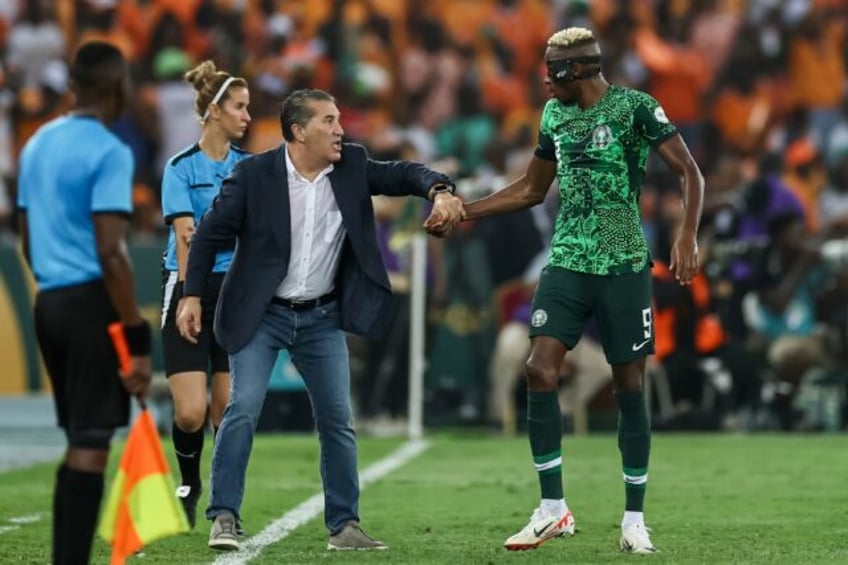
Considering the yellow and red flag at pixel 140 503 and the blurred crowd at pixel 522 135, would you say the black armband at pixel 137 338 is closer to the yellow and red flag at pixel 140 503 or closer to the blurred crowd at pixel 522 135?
the yellow and red flag at pixel 140 503

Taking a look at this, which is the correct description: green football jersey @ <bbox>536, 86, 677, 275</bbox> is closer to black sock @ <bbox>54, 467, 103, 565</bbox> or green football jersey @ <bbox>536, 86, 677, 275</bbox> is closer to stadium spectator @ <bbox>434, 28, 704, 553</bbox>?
stadium spectator @ <bbox>434, 28, 704, 553</bbox>

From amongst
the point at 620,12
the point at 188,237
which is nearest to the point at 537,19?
the point at 620,12

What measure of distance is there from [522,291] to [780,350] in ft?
8.07

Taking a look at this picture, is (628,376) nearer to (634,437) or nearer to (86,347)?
(634,437)

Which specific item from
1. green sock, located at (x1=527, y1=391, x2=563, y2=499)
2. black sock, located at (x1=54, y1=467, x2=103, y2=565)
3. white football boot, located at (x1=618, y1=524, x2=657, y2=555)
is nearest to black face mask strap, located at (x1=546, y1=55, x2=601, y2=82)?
Answer: green sock, located at (x1=527, y1=391, x2=563, y2=499)

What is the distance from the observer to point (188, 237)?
34.0 feet

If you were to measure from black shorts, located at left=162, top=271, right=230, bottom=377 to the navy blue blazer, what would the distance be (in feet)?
2.67

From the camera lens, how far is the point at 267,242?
955 centimetres

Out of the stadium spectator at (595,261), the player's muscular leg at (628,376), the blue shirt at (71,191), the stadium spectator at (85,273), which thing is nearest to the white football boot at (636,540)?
the stadium spectator at (595,261)

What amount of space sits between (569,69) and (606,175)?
511 millimetres

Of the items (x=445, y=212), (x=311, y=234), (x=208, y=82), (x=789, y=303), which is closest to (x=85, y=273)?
(x=311, y=234)

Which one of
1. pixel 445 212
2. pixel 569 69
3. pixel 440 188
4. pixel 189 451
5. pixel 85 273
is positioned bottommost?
pixel 189 451

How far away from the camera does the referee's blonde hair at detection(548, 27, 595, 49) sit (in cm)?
947

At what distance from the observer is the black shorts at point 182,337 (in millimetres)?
10516
